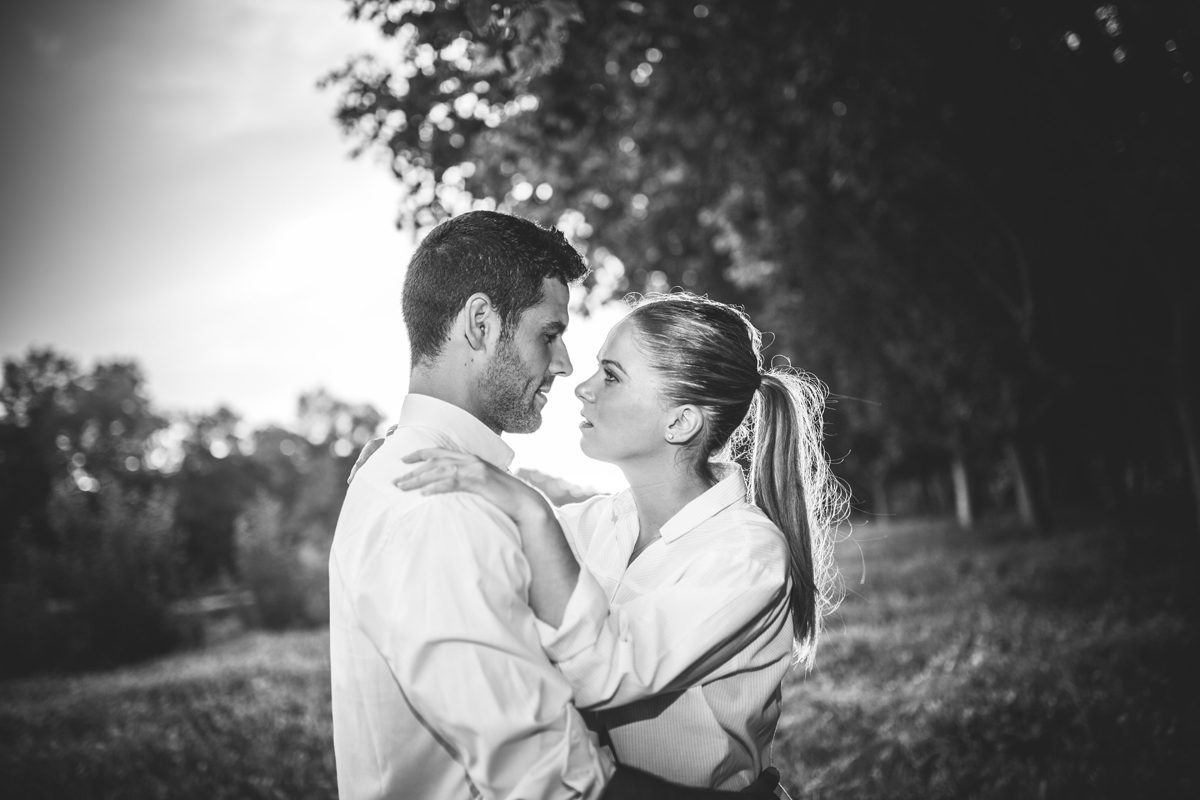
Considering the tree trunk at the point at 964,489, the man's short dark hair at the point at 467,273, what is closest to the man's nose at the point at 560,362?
the man's short dark hair at the point at 467,273

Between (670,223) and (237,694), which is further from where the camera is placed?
(670,223)

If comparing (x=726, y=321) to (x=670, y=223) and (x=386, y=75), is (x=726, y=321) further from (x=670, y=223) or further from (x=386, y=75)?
(x=670, y=223)

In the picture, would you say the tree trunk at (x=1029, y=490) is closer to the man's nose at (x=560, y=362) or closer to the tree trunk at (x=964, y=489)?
the tree trunk at (x=964, y=489)

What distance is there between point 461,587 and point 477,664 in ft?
0.58

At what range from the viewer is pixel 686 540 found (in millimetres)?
2717

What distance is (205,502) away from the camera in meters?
53.2

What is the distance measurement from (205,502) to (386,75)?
184 ft

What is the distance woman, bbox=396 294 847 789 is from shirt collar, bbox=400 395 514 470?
8.7 inches

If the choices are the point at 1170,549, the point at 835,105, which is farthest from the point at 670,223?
the point at 1170,549

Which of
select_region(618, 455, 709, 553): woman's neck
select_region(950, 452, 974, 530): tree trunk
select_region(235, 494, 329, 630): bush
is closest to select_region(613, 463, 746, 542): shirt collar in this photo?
select_region(618, 455, 709, 553): woman's neck

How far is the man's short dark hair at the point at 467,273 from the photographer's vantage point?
2.36m

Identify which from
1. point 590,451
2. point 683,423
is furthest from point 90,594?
point 683,423

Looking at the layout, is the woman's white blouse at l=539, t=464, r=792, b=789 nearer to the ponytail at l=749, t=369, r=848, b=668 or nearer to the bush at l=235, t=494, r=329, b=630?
the ponytail at l=749, t=369, r=848, b=668

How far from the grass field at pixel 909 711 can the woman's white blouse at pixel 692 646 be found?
3.52 meters
